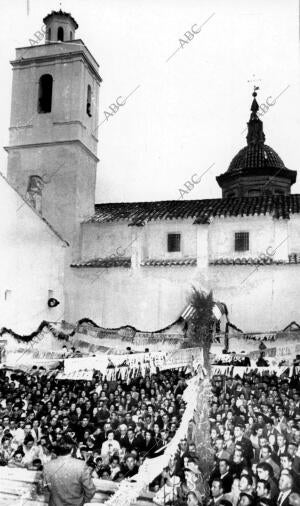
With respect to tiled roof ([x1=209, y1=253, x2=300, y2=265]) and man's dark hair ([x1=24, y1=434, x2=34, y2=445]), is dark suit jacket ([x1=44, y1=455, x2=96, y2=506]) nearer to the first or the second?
→ man's dark hair ([x1=24, y1=434, x2=34, y2=445])

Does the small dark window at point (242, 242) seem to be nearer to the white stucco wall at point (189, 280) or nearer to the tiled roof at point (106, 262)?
the white stucco wall at point (189, 280)

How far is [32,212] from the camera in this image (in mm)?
19531

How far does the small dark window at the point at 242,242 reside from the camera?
21.3 m

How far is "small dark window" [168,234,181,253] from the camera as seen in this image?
22114 mm

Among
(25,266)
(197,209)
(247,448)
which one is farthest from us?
(197,209)

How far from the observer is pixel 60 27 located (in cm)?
2353

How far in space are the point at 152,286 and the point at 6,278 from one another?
583 centimetres

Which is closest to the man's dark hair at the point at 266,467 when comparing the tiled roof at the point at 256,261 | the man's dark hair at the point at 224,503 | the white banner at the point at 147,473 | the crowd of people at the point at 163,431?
the crowd of people at the point at 163,431

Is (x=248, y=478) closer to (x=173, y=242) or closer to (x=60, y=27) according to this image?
(x=173, y=242)

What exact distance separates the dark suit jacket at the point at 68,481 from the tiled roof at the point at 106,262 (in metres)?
15.5

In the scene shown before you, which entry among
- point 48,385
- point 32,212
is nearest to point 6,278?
point 32,212

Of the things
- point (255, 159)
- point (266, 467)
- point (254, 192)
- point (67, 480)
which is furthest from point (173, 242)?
point (67, 480)

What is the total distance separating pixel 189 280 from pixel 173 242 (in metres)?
2.34

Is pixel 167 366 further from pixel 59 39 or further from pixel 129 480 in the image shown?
pixel 59 39
